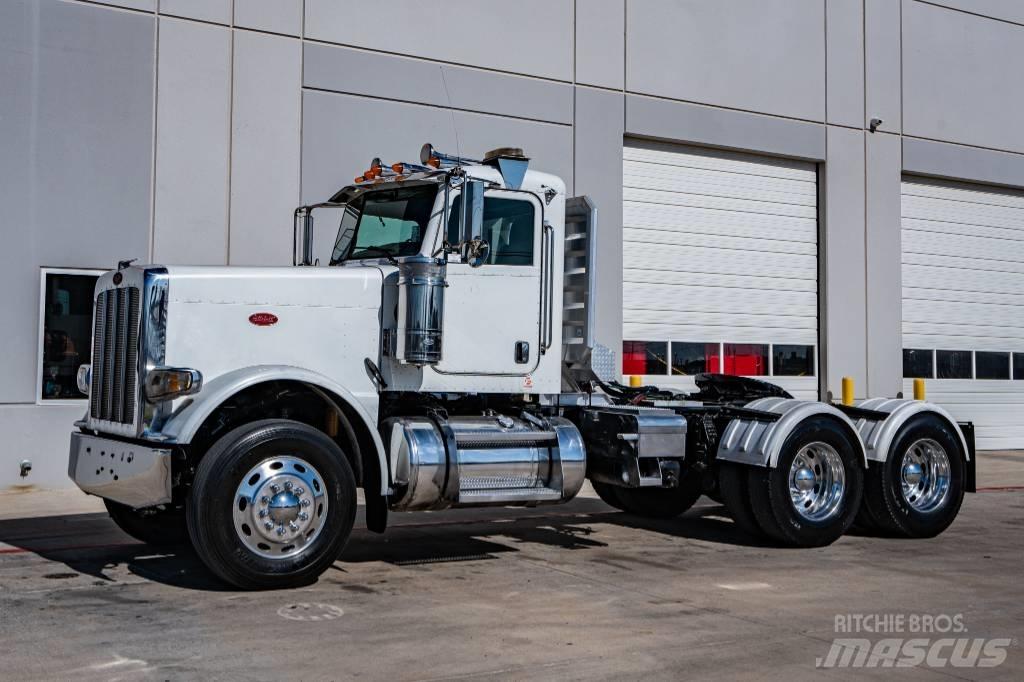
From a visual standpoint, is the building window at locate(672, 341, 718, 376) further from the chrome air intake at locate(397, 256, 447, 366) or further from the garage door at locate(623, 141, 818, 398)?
the chrome air intake at locate(397, 256, 447, 366)

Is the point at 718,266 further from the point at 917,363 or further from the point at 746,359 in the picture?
the point at 917,363

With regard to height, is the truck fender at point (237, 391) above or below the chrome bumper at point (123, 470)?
above

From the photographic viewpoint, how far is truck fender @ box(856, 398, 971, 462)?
10.4 m

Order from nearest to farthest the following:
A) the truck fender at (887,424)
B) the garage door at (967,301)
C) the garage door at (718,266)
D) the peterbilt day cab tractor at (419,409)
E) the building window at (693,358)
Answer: the peterbilt day cab tractor at (419,409), the truck fender at (887,424), the garage door at (718,266), the building window at (693,358), the garage door at (967,301)

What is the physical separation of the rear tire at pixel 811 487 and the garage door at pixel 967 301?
1133 centimetres

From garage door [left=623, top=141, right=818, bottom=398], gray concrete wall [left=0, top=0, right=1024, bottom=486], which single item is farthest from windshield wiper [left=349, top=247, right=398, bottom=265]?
garage door [left=623, top=141, right=818, bottom=398]

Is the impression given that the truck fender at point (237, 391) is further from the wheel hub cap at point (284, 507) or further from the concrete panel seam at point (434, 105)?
the concrete panel seam at point (434, 105)

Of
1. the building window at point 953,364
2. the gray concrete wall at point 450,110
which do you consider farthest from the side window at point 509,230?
the building window at point 953,364

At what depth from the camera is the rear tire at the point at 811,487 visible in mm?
9656

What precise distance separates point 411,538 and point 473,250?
2928mm

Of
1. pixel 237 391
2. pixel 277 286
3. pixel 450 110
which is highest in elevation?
Result: pixel 450 110

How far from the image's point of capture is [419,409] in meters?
8.98

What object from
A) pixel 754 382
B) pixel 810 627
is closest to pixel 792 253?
pixel 754 382

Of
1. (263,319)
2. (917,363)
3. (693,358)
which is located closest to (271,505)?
(263,319)
